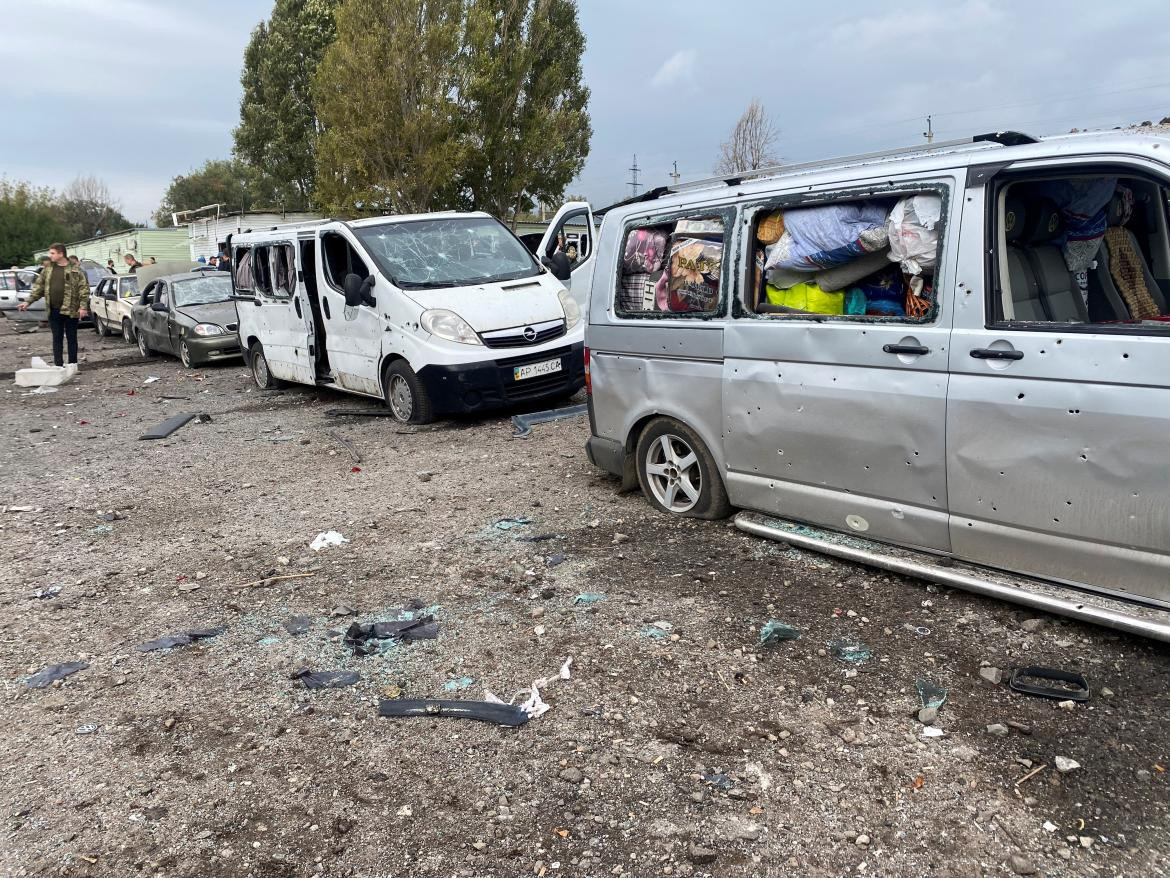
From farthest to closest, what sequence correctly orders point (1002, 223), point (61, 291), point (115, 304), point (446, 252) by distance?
point (115, 304) < point (61, 291) < point (446, 252) < point (1002, 223)

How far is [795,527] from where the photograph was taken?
4.78 metres

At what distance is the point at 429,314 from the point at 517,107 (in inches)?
890

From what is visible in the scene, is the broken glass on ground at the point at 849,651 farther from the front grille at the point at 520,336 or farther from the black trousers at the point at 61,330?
the black trousers at the point at 61,330

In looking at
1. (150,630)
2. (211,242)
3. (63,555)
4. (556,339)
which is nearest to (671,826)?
(150,630)

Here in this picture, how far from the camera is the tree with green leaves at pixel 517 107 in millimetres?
26344

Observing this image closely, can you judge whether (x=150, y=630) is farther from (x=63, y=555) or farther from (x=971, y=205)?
(x=971, y=205)

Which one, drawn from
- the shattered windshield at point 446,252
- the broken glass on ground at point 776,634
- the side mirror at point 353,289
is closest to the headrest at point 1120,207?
Answer: the broken glass on ground at point 776,634

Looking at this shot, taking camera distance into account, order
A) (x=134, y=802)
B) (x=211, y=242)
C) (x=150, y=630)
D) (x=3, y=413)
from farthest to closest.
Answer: (x=211, y=242) < (x=3, y=413) < (x=150, y=630) < (x=134, y=802)

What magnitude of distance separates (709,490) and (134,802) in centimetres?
332

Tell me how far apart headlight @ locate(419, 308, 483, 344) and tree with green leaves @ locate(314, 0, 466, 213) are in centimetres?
1789

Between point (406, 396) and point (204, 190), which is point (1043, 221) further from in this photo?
point (204, 190)

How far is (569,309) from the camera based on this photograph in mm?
9484

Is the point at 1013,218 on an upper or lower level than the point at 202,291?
lower

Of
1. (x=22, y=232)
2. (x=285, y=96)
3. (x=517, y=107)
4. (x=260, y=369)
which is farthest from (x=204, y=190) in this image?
(x=260, y=369)
